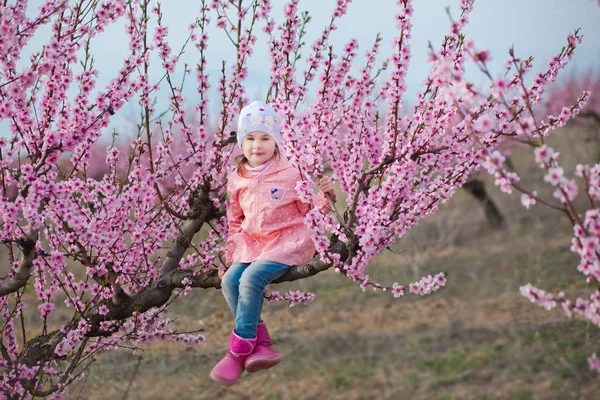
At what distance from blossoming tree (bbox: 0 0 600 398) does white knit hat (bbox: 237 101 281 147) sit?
0.39 feet

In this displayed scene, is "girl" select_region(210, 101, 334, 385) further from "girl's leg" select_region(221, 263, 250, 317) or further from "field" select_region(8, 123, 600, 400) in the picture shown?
"field" select_region(8, 123, 600, 400)

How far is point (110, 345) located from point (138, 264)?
0.61 meters

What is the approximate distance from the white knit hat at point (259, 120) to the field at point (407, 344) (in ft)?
12.3

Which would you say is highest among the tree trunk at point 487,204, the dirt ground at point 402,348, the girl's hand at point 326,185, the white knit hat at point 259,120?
the white knit hat at point 259,120

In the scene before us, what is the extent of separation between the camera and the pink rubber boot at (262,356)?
9.27 feet

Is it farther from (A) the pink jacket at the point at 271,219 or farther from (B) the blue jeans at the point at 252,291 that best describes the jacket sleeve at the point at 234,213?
(B) the blue jeans at the point at 252,291

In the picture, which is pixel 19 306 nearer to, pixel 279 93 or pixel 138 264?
pixel 138 264

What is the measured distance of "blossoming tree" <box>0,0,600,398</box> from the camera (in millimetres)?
2721

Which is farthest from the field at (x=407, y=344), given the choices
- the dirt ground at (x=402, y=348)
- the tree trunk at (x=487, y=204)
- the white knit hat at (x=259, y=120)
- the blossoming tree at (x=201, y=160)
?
the white knit hat at (x=259, y=120)

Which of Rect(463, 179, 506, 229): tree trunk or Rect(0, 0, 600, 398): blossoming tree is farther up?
Rect(0, 0, 600, 398): blossoming tree

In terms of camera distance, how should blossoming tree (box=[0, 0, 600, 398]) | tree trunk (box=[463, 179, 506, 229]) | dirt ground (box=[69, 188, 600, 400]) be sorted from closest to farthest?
blossoming tree (box=[0, 0, 600, 398]), dirt ground (box=[69, 188, 600, 400]), tree trunk (box=[463, 179, 506, 229])

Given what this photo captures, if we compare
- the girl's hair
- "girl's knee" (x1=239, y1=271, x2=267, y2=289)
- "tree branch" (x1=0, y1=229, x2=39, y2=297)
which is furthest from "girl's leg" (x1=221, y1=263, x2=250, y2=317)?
"tree branch" (x1=0, y1=229, x2=39, y2=297)

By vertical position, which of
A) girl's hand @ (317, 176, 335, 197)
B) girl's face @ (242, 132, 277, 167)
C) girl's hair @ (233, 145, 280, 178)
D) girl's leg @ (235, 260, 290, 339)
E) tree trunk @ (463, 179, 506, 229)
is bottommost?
tree trunk @ (463, 179, 506, 229)

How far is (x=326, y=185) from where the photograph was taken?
111 inches
